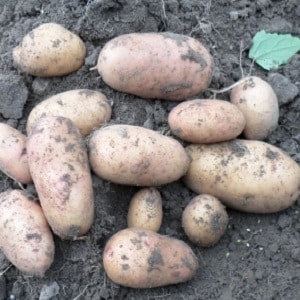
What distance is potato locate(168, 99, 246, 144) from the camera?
6.76 feet

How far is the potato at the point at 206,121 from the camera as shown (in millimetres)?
2061

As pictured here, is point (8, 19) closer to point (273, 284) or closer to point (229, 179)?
point (229, 179)

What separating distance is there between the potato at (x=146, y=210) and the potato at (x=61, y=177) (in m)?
0.16

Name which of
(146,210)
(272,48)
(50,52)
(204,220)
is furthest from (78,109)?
(272,48)

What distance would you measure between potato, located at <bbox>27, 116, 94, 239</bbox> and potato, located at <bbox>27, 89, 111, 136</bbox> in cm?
15

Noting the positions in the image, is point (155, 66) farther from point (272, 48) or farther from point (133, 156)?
point (272, 48)

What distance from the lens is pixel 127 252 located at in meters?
1.88

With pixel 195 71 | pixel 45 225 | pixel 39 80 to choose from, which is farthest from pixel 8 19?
pixel 45 225

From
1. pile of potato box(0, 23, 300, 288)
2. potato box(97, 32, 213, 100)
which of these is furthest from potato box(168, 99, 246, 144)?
potato box(97, 32, 213, 100)

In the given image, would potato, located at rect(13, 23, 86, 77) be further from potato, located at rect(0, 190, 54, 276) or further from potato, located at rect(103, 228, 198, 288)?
potato, located at rect(103, 228, 198, 288)

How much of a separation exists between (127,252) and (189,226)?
0.27 meters

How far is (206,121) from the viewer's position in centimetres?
205

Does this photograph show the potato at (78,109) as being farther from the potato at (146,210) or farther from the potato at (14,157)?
the potato at (146,210)

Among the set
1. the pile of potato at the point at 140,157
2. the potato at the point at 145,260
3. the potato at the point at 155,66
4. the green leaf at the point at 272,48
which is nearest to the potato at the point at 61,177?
the pile of potato at the point at 140,157
